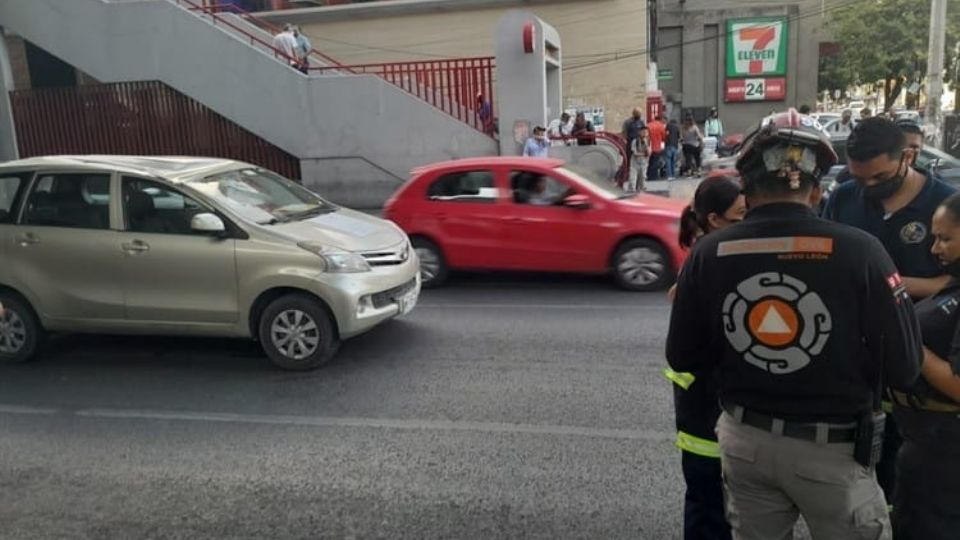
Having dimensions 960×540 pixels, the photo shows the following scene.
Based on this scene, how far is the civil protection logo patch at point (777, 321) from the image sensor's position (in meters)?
2.04

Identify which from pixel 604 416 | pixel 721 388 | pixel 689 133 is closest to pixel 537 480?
pixel 604 416

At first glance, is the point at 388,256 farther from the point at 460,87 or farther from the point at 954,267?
the point at 460,87

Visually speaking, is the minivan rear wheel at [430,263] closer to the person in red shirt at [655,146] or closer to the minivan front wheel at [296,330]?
the minivan front wheel at [296,330]

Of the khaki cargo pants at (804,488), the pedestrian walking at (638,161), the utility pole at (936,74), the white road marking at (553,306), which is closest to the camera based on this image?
the khaki cargo pants at (804,488)

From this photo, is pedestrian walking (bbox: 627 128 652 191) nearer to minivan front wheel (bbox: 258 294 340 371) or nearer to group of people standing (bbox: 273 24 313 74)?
group of people standing (bbox: 273 24 313 74)

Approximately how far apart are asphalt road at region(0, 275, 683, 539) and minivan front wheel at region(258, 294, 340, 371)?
0.19 meters

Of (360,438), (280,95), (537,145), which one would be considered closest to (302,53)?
Result: (280,95)

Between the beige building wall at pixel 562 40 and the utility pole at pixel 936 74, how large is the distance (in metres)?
7.12

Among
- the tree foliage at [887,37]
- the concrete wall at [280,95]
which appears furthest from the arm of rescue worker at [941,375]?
the tree foliage at [887,37]

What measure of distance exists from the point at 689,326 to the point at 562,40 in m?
20.6

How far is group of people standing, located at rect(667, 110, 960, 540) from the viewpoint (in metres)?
2.03

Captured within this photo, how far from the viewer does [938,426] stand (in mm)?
2490

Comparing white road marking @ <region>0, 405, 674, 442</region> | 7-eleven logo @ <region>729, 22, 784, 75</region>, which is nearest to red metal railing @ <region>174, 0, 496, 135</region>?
white road marking @ <region>0, 405, 674, 442</region>

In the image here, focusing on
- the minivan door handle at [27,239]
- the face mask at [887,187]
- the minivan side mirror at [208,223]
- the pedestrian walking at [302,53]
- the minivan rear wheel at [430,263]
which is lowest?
the minivan rear wheel at [430,263]
